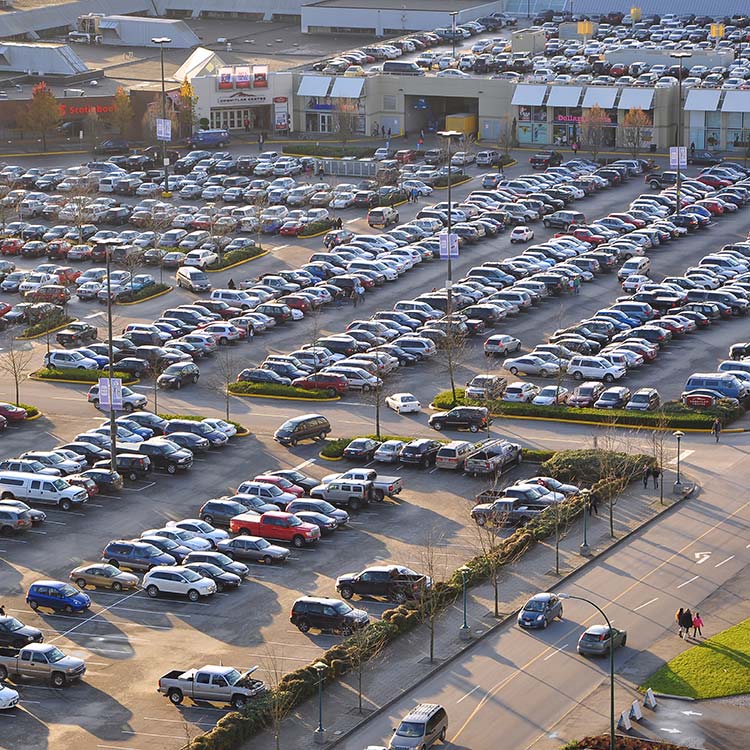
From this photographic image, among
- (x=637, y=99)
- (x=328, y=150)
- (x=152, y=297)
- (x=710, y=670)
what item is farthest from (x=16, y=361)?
(x=637, y=99)

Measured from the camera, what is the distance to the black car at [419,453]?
79.8m

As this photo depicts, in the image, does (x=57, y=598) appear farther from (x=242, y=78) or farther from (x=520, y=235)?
(x=242, y=78)

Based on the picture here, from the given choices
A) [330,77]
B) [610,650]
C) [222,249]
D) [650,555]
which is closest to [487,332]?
[222,249]

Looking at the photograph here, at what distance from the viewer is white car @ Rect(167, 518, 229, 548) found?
7088cm

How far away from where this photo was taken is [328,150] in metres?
147

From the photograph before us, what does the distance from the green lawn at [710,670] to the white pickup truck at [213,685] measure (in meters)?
12.0

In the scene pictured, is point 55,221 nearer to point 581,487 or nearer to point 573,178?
point 573,178

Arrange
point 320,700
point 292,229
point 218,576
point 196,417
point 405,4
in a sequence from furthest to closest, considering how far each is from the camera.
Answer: point 405,4, point 292,229, point 196,417, point 218,576, point 320,700

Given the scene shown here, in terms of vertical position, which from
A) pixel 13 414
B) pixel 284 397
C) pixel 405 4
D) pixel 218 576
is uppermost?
pixel 405 4

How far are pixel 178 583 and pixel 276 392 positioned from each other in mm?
24884

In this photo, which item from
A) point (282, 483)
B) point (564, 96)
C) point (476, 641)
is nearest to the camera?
point (476, 641)

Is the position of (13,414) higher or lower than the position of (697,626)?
lower

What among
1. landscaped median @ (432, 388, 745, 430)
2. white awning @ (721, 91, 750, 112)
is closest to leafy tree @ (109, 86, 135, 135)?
white awning @ (721, 91, 750, 112)

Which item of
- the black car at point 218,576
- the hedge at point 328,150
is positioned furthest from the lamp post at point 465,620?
the hedge at point 328,150
